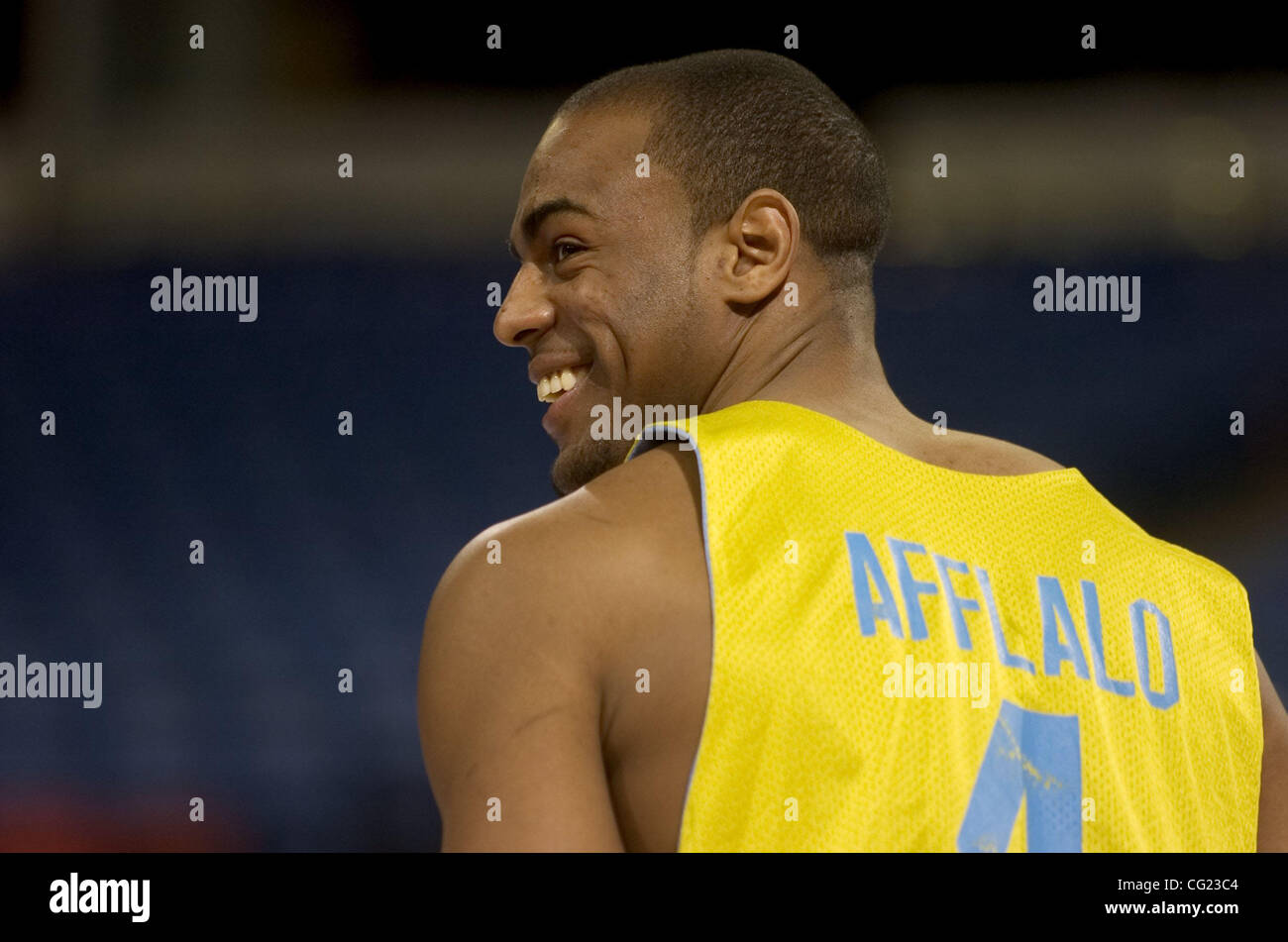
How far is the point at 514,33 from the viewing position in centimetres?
384

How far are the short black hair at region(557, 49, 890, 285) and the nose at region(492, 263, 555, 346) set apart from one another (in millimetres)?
155

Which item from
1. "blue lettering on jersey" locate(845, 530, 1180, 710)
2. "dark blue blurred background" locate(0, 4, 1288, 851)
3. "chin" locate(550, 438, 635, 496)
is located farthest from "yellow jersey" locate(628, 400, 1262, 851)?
"dark blue blurred background" locate(0, 4, 1288, 851)

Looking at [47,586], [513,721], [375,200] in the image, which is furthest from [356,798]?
[513,721]

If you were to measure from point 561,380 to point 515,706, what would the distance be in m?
0.48

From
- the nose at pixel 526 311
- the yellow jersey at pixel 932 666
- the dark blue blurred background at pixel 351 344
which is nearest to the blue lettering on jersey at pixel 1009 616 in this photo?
the yellow jersey at pixel 932 666

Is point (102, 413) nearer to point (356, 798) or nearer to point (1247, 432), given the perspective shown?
point (356, 798)

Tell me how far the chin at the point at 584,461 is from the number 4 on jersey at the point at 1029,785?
0.48 metres

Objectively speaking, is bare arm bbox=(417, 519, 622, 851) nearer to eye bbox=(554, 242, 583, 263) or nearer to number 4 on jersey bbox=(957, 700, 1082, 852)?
number 4 on jersey bbox=(957, 700, 1082, 852)

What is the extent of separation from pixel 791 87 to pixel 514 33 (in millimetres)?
2761

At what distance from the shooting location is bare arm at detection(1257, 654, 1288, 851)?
3.65 feet

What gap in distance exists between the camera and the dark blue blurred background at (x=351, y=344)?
3764 millimetres

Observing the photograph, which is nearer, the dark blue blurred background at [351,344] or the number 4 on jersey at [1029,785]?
the number 4 on jersey at [1029,785]

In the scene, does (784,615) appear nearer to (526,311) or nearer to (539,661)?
(539,661)

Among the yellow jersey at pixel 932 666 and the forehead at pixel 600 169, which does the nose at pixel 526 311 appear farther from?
the yellow jersey at pixel 932 666
